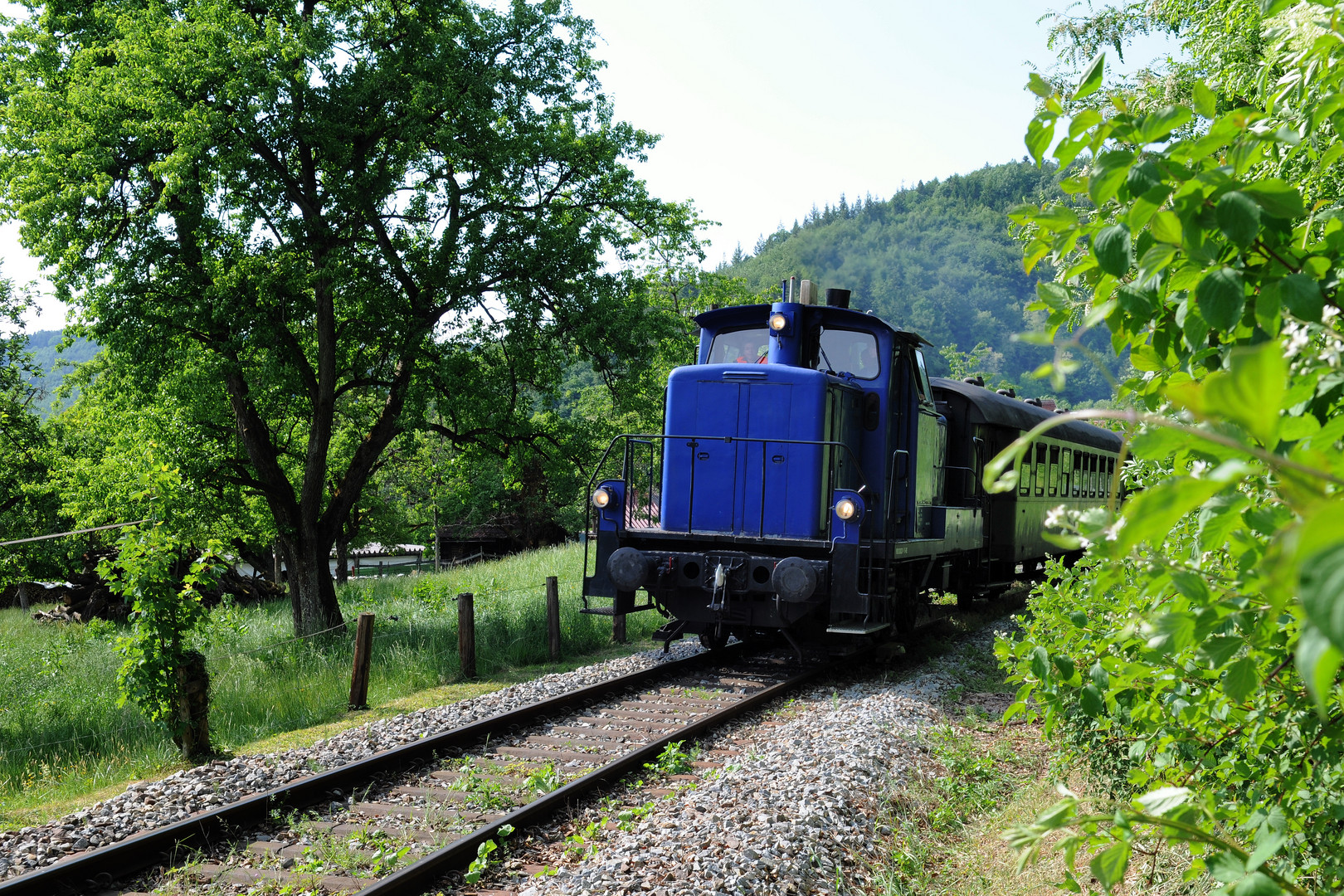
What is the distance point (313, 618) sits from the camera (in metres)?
16.2

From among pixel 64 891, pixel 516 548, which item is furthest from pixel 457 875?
pixel 516 548

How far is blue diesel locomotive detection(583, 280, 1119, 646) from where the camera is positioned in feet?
30.8

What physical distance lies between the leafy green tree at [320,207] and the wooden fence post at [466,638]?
5.57 m

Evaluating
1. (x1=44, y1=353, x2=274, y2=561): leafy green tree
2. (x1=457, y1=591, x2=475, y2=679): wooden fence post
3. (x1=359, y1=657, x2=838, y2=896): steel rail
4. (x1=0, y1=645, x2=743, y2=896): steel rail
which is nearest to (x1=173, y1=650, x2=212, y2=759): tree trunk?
(x1=0, y1=645, x2=743, y2=896): steel rail

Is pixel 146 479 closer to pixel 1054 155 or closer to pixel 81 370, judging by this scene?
pixel 1054 155

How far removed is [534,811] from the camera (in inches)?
225

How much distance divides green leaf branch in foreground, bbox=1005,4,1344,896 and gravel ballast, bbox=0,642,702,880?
18.7 ft

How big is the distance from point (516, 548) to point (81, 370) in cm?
3395

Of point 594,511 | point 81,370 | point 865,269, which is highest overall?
point 865,269

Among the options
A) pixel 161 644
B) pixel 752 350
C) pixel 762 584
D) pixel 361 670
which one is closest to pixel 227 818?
pixel 161 644

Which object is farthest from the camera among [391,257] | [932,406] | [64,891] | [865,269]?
[865,269]

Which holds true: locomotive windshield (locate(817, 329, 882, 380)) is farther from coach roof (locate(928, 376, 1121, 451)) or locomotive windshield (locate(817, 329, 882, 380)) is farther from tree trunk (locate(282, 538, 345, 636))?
tree trunk (locate(282, 538, 345, 636))

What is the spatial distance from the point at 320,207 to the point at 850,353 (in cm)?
1014

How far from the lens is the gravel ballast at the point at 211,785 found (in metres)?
5.43
